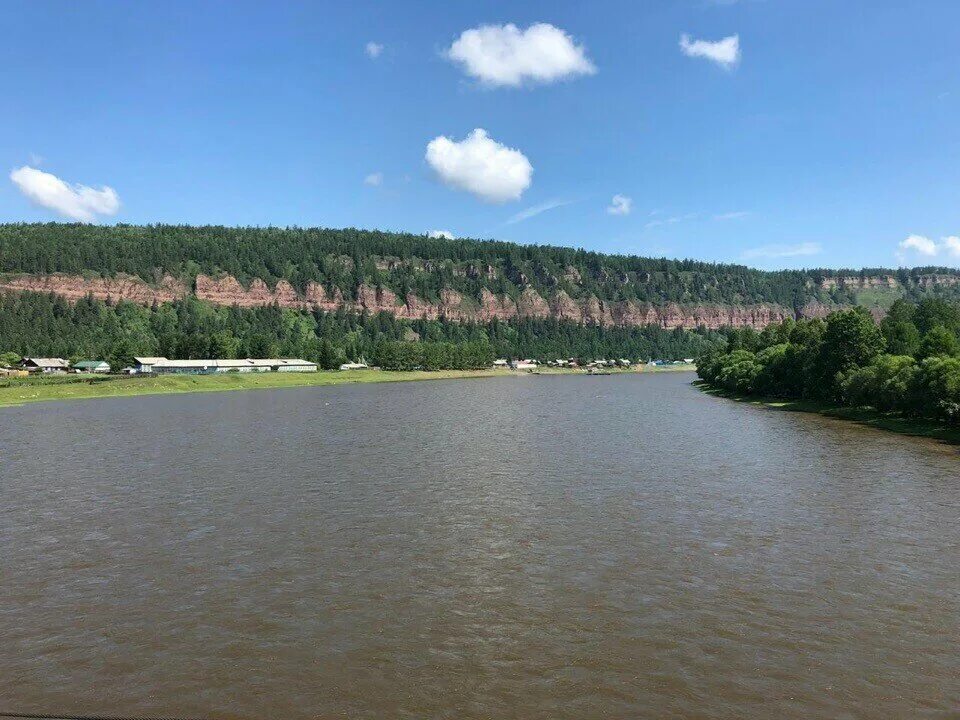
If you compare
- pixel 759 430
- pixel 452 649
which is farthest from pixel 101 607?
pixel 759 430

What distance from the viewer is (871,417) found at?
80.6 metres

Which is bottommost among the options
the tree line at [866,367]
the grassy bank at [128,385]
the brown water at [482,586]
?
the brown water at [482,586]

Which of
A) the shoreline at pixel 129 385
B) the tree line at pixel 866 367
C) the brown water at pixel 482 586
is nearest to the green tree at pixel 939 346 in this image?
the tree line at pixel 866 367

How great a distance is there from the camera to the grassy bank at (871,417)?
6406 cm

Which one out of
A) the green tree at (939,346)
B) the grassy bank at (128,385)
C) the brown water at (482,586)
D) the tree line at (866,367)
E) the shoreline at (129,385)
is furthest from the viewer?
the grassy bank at (128,385)

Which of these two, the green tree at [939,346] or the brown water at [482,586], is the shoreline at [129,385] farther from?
the green tree at [939,346]

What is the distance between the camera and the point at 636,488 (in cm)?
4019

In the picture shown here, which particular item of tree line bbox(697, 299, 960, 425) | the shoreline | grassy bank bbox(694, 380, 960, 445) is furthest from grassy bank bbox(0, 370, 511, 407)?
grassy bank bbox(694, 380, 960, 445)

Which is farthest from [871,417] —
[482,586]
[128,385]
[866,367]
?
[128,385]

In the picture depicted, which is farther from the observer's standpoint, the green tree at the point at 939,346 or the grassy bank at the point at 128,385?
the grassy bank at the point at 128,385

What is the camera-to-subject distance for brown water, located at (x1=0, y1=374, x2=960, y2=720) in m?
16.6

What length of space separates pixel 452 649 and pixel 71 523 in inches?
914

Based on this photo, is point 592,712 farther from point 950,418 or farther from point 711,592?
point 950,418

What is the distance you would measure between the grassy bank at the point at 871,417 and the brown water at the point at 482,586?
1479 cm
